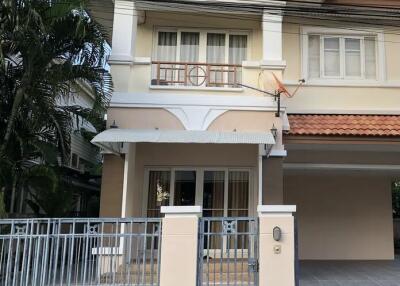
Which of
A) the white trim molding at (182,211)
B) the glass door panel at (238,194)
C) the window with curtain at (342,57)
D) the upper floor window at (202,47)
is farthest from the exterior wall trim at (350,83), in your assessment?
the white trim molding at (182,211)

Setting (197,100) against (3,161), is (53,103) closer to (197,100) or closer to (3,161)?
(3,161)

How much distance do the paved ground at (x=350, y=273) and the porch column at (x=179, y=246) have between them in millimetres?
3329

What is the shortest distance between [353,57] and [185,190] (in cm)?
589

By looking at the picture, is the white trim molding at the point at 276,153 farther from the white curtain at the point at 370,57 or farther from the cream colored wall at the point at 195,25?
the white curtain at the point at 370,57

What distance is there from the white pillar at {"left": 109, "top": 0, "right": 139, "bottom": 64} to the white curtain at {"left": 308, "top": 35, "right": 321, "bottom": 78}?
5.02 meters

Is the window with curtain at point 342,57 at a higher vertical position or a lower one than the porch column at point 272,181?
higher

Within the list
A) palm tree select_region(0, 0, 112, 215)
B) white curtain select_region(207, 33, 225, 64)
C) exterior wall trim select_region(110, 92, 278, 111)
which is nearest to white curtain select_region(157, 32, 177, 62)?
white curtain select_region(207, 33, 225, 64)

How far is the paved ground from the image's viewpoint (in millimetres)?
9836

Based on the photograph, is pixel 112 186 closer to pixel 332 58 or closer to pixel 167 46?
pixel 167 46

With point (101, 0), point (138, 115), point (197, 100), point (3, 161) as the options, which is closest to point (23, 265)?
point (3, 161)

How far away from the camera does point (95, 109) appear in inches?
393

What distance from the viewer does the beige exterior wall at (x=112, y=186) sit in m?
10.4

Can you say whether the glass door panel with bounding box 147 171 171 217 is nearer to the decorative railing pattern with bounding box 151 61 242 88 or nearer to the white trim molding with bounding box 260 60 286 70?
the decorative railing pattern with bounding box 151 61 242 88

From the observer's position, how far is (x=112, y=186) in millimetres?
10562
